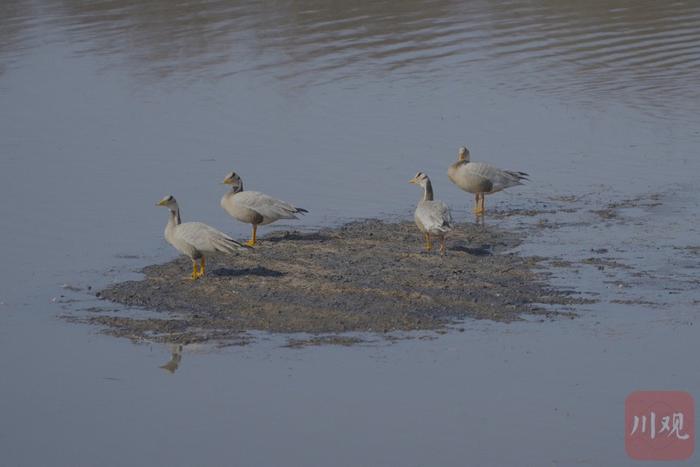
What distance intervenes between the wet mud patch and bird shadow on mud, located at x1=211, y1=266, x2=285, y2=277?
0.01m

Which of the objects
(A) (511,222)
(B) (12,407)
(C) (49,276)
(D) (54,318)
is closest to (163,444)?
(B) (12,407)

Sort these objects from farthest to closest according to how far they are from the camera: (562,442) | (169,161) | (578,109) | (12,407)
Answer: (578,109) < (169,161) < (12,407) < (562,442)

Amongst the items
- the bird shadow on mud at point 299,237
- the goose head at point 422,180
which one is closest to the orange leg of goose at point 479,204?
the goose head at point 422,180

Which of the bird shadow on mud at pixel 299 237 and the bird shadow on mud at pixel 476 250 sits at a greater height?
the bird shadow on mud at pixel 299 237

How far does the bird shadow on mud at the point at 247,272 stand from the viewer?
611 inches

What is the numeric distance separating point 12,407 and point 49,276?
3953mm

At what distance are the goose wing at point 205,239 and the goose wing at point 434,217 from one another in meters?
2.35

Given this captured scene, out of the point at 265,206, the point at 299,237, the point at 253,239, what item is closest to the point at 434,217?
the point at 299,237

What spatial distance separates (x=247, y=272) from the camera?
15656 mm

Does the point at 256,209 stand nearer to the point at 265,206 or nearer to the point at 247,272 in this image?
the point at 265,206

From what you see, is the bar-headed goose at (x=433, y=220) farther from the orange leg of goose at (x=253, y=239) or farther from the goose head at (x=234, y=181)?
the goose head at (x=234, y=181)

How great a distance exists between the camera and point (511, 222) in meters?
18.4

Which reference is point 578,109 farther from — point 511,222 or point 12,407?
point 12,407

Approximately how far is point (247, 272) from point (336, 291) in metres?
1.39
